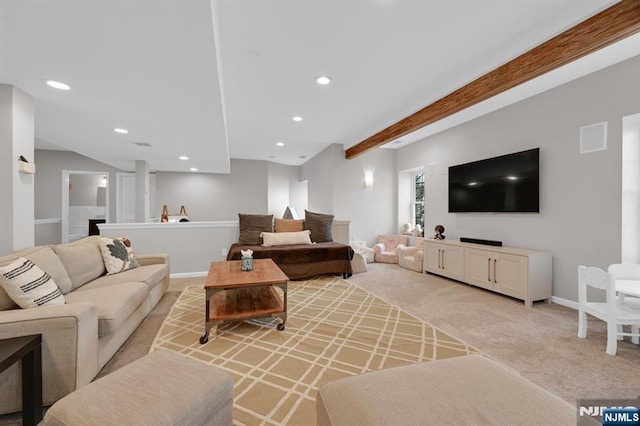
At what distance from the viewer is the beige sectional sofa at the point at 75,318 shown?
146 centimetres

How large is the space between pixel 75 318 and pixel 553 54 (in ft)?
12.7

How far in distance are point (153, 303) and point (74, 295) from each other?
91cm

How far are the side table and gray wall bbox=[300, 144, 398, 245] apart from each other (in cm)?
492

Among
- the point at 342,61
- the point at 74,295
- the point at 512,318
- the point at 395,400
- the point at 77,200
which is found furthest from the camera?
the point at 77,200

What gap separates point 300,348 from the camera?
2.22 meters

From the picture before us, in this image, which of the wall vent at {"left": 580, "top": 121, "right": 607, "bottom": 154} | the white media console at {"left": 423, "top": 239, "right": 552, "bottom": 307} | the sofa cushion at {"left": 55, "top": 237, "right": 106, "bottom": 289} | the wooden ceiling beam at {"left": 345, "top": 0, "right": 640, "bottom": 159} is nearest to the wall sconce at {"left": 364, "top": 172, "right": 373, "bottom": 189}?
the white media console at {"left": 423, "top": 239, "right": 552, "bottom": 307}

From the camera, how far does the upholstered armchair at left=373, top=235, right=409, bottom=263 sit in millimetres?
5809

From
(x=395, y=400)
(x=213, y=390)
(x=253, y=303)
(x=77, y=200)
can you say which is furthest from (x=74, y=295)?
(x=77, y=200)

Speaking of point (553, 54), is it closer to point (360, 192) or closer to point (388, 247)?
point (360, 192)

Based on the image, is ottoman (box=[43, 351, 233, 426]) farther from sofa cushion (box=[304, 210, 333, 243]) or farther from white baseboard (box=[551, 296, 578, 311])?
white baseboard (box=[551, 296, 578, 311])

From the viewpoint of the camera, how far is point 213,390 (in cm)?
115

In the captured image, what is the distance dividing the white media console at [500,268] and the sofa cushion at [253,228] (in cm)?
301

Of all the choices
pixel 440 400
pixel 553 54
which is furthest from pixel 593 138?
pixel 440 400

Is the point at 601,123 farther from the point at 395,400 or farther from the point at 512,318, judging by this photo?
the point at 395,400
